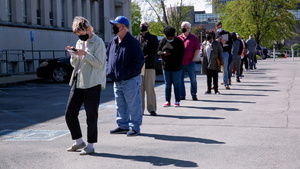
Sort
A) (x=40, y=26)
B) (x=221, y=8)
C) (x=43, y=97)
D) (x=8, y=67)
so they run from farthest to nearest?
(x=221, y=8)
(x=40, y=26)
(x=8, y=67)
(x=43, y=97)

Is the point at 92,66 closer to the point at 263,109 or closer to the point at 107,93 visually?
the point at 263,109

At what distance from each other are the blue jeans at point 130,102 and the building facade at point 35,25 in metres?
18.0

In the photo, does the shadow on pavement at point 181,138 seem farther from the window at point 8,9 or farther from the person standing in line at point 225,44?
the window at point 8,9

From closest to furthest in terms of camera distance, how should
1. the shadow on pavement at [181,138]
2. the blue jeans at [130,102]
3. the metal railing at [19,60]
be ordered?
the shadow on pavement at [181,138] < the blue jeans at [130,102] < the metal railing at [19,60]

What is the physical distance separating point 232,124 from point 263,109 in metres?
2.43

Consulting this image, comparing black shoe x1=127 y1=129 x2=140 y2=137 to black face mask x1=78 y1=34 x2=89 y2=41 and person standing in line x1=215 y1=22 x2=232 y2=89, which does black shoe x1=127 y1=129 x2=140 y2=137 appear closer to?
black face mask x1=78 y1=34 x2=89 y2=41

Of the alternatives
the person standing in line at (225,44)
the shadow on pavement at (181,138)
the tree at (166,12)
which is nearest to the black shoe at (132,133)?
the shadow on pavement at (181,138)

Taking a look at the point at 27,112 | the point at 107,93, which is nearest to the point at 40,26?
the point at 107,93

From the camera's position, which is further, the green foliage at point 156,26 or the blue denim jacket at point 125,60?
the green foliage at point 156,26

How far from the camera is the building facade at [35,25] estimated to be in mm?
28616

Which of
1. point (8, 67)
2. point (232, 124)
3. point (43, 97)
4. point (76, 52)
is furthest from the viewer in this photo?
point (8, 67)

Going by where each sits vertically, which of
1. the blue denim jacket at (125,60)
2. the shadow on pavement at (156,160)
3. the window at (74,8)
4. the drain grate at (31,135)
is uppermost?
the window at (74,8)

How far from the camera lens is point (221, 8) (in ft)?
227

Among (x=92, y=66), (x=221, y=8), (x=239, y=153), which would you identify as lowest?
(x=239, y=153)
